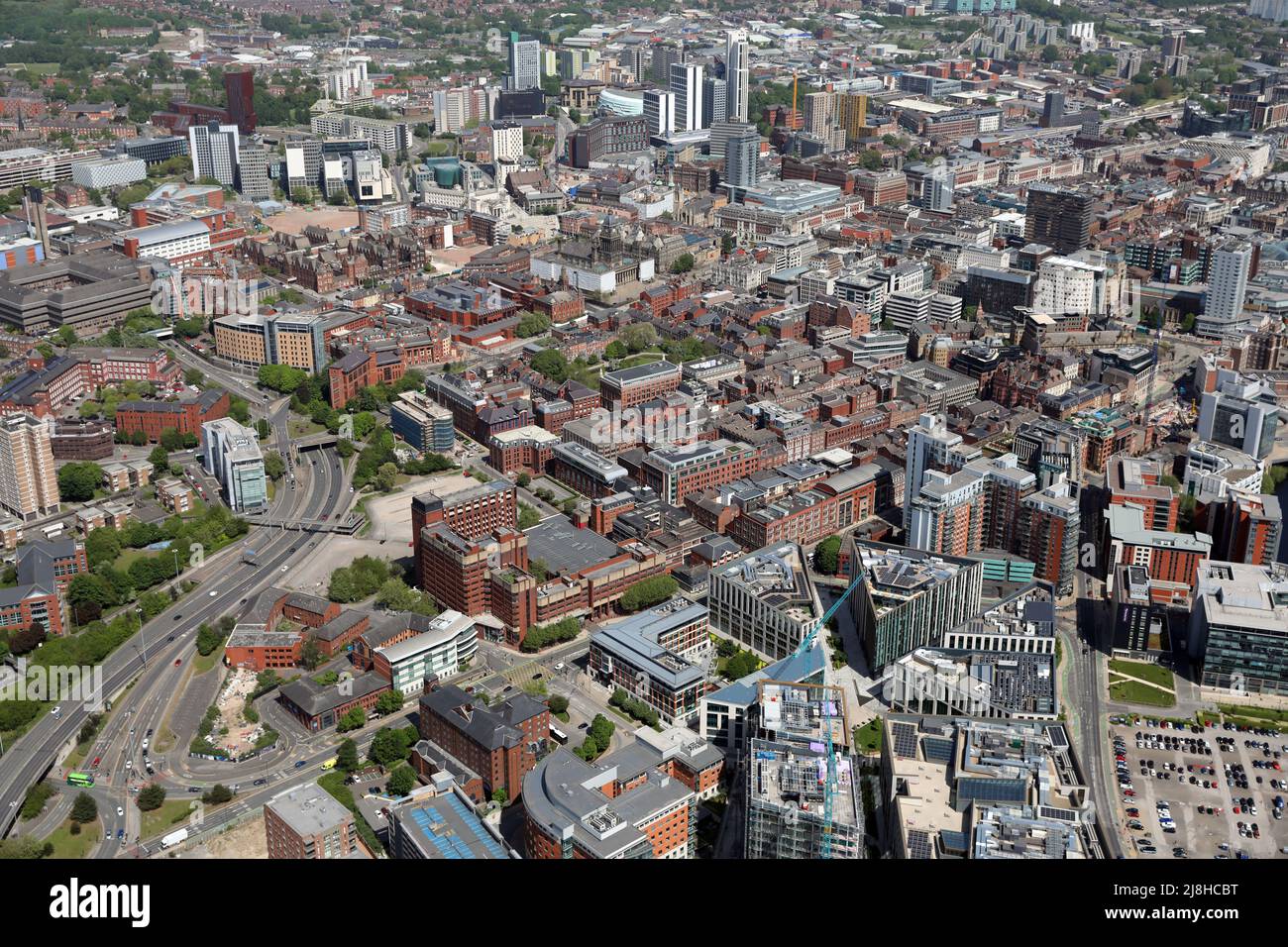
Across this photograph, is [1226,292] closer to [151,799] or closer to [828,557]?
[828,557]

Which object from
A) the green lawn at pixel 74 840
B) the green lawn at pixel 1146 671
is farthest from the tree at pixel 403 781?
the green lawn at pixel 1146 671

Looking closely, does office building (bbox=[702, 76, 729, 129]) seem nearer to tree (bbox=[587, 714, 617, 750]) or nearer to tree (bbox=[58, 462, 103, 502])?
tree (bbox=[58, 462, 103, 502])

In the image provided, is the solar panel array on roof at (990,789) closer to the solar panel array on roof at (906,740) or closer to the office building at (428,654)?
the solar panel array on roof at (906,740)

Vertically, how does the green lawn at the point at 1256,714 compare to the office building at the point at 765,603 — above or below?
below

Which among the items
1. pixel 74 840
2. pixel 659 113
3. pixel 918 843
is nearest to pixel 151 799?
pixel 74 840

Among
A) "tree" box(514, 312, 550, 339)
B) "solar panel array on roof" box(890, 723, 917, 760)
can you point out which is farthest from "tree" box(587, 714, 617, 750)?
"tree" box(514, 312, 550, 339)
